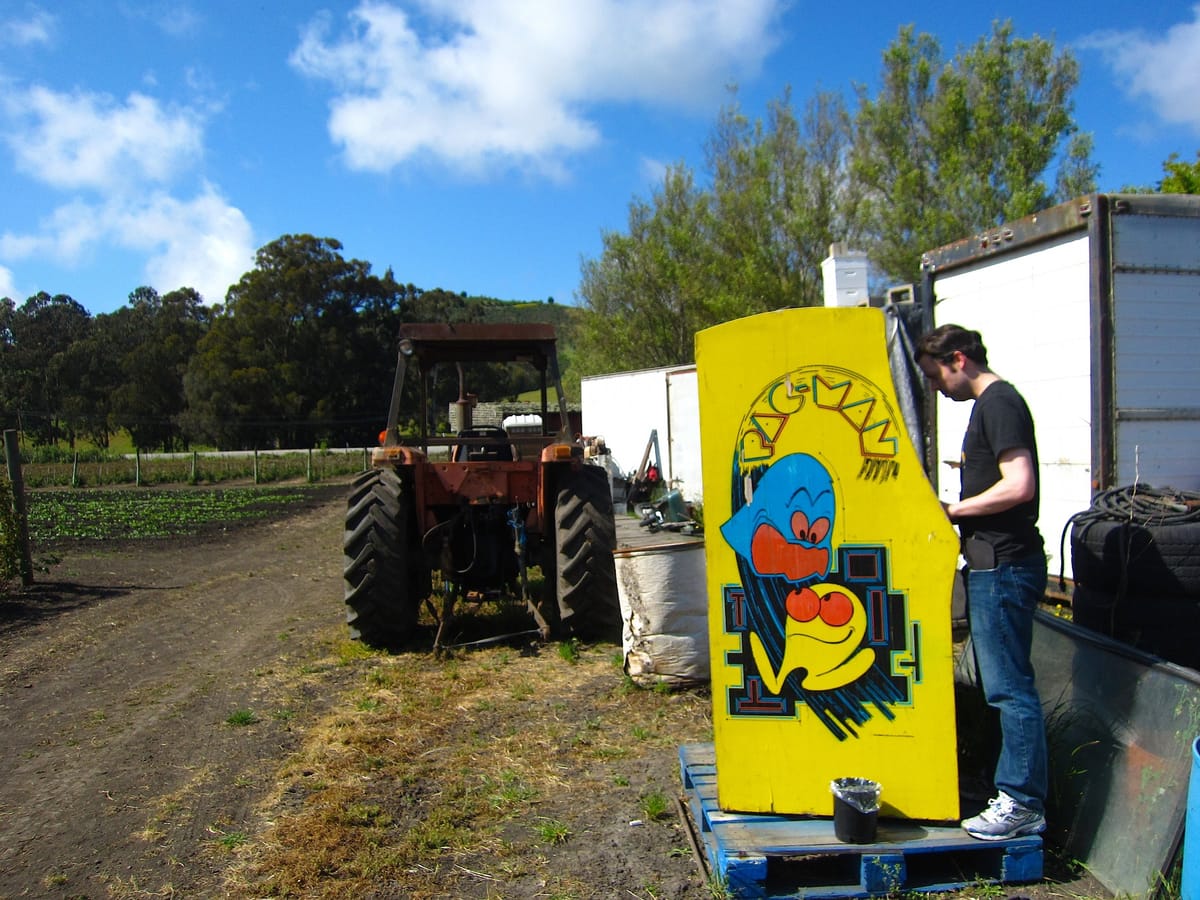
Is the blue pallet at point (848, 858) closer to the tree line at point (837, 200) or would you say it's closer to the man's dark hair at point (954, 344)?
the man's dark hair at point (954, 344)

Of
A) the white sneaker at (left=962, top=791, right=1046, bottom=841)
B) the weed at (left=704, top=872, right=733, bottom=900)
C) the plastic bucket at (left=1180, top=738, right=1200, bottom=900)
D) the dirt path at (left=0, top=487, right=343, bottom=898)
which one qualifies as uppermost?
the plastic bucket at (left=1180, top=738, right=1200, bottom=900)

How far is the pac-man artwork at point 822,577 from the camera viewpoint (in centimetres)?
299

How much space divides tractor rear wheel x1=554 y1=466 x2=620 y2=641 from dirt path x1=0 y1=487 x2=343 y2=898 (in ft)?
5.99

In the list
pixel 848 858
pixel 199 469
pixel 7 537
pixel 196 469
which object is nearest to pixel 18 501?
pixel 7 537

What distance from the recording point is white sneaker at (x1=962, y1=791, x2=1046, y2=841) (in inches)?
112

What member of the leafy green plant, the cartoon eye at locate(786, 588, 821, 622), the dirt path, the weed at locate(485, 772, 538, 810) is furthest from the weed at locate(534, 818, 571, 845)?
the leafy green plant

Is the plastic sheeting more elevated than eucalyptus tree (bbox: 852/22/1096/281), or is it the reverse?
eucalyptus tree (bbox: 852/22/1096/281)

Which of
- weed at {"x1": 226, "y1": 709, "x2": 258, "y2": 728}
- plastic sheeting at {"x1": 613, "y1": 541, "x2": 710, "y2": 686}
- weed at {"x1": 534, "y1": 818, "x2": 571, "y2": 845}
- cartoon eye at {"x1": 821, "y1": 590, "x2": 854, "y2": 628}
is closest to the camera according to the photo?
cartoon eye at {"x1": 821, "y1": 590, "x2": 854, "y2": 628}

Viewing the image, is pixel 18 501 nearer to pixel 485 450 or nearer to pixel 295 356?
pixel 485 450

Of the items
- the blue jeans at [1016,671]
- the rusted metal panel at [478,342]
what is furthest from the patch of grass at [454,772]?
the rusted metal panel at [478,342]

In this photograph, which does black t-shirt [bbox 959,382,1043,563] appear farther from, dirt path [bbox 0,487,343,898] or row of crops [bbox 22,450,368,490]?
row of crops [bbox 22,450,368,490]

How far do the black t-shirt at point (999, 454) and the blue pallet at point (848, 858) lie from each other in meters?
0.97

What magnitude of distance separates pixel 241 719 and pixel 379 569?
153 cm

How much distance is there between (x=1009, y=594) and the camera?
291 cm
